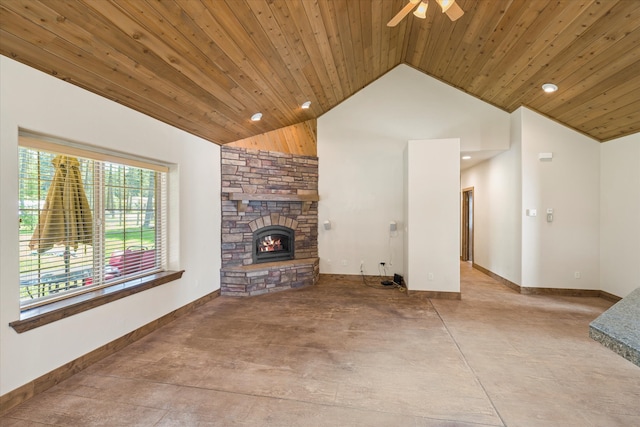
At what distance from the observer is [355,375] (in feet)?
7.61

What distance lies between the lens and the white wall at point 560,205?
4434mm

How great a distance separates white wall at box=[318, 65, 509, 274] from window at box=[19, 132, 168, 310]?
305 cm

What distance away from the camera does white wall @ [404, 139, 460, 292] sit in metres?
4.28

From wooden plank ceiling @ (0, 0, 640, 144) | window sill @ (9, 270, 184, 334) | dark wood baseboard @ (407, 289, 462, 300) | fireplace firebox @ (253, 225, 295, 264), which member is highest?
wooden plank ceiling @ (0, 0, 640, 144)

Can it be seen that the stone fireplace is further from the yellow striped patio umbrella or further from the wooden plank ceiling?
the yellow striped patio umbrella

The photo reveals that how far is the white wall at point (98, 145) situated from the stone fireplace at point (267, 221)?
1.41 ft

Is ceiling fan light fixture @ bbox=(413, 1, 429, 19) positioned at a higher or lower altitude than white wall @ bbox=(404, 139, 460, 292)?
higher

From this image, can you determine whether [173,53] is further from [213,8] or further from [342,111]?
[342,111]

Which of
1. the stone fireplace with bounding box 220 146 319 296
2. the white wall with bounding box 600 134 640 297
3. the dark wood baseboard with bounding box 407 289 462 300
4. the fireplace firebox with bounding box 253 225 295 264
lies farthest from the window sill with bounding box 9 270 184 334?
the white wall with bounding box 600 134 640 297

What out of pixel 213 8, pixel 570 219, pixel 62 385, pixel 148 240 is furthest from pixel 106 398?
pixel 570 219

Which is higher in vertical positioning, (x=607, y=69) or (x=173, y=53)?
(x=607, y=69)

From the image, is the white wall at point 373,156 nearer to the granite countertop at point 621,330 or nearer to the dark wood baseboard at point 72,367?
the dark wood baseboard at point 72,367

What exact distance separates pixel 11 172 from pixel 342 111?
4.69 meters

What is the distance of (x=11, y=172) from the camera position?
1944mm
